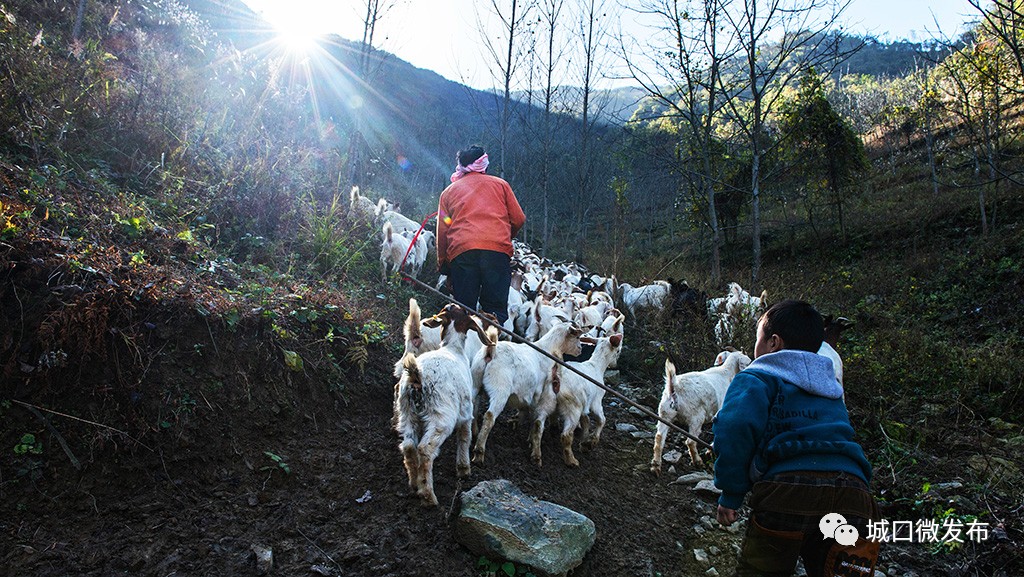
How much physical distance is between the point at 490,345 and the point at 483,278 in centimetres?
125

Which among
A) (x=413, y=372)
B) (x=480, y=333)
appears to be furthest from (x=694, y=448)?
(x=413, y=372)

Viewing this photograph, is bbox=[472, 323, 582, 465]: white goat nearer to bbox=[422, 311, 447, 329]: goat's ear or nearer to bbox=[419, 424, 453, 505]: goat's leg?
bbox=[422, 311, 447, 329]: goat's ear

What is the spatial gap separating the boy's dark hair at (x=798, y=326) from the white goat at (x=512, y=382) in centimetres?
237

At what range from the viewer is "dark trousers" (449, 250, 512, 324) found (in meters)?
5.33

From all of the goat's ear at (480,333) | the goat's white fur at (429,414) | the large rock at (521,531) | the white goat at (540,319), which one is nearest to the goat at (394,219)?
the white goat at (540,319)

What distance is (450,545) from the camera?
2.94 meters

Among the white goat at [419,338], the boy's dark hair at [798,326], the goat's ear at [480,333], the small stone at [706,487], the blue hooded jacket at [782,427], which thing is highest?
the boy's dark hair at [798,326]

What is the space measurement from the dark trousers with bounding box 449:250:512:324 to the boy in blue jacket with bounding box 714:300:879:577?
3358mm

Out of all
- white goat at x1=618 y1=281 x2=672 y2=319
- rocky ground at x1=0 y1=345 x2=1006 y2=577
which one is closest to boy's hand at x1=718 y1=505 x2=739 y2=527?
rocky ground at x1=0 y1=345 x2=1006 y2=577

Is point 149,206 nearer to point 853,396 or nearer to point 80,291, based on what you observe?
point 80,291

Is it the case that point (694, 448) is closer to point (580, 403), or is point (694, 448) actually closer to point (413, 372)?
point (580, 403)

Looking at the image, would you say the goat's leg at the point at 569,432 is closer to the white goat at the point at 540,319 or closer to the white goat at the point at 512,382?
the white goat at the point at 512,382

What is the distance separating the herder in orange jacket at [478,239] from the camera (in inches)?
209

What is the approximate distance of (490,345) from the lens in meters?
4.30
